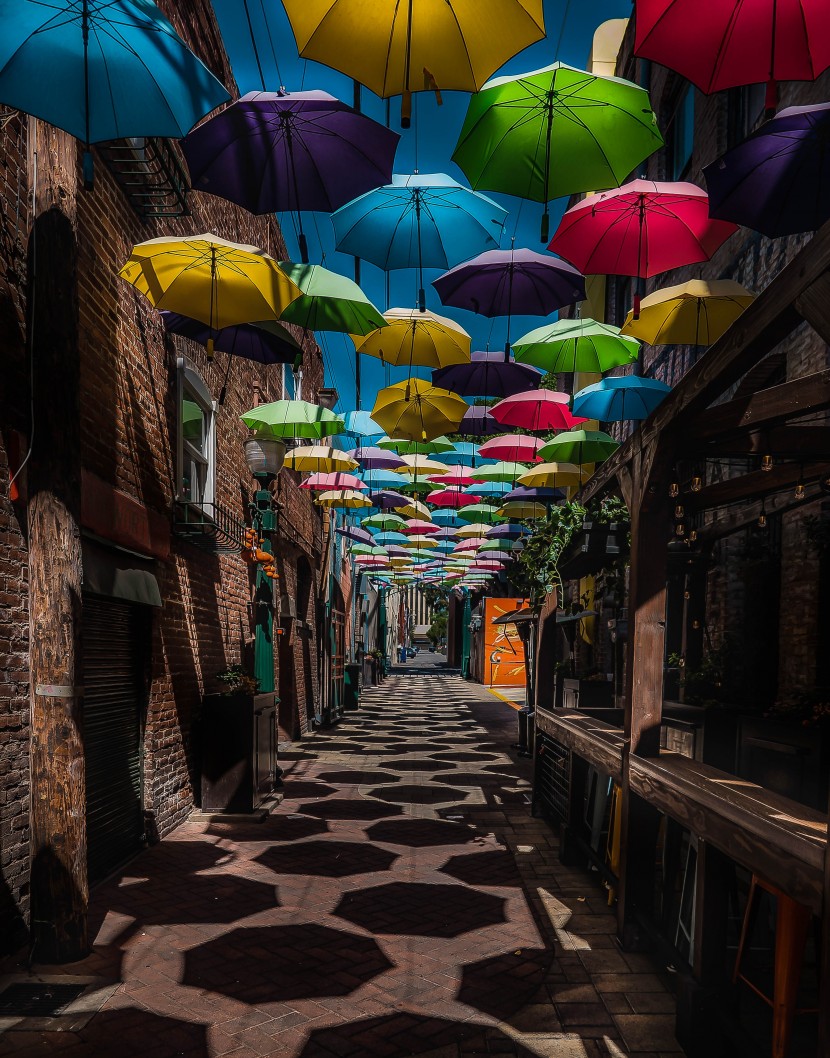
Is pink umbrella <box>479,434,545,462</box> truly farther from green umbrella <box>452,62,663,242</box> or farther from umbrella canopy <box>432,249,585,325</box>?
green umbrella <box>452,62,663,242</box>

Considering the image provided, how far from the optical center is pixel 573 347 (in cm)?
855

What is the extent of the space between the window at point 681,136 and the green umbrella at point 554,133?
24.9 ft

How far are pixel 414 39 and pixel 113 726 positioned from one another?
514cm

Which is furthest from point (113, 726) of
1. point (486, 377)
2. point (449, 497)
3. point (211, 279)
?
point (449, 497)

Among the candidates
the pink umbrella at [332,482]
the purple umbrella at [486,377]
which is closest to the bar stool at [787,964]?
the purple umbrella at [486,377]

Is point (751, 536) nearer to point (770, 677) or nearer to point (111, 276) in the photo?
point (770, 677)

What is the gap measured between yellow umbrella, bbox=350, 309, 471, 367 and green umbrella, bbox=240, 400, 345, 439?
1334 mm

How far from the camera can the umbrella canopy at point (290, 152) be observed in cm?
480

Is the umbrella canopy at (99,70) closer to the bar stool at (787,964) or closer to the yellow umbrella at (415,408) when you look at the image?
the bar stool at (787,964)

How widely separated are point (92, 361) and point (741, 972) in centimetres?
539

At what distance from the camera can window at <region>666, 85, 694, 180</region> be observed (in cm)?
1203

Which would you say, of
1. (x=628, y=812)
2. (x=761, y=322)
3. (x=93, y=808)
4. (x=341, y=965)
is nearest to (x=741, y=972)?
(x=628, y=812)

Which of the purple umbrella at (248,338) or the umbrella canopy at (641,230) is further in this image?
the purple umbrella at (248,338)

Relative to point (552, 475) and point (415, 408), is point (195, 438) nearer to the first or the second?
point (415, 408)
